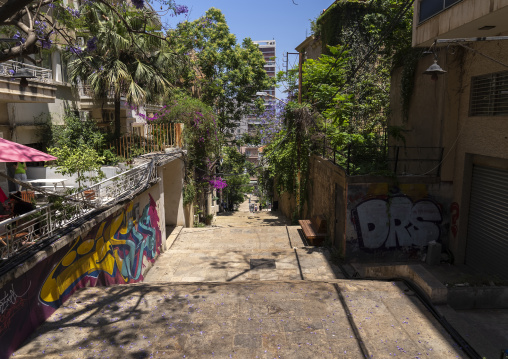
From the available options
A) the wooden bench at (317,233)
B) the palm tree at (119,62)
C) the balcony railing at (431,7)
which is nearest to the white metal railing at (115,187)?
the palm tree at (119,62)

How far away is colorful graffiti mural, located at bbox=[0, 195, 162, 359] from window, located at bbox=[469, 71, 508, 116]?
919cm

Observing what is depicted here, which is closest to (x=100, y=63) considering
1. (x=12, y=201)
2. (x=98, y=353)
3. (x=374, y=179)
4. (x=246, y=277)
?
(x=12, y=201)

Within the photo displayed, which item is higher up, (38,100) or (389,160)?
(38,100)

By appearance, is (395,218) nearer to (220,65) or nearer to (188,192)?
(188,192)

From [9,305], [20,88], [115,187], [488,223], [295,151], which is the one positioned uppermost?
[20,88]

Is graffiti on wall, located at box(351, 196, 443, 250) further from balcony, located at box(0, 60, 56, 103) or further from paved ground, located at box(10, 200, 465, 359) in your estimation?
balcony, located at box(0, 60, 56, 103)

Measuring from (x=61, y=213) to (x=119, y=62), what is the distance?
808 cm

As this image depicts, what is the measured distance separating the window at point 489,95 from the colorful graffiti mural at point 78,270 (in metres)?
9.19

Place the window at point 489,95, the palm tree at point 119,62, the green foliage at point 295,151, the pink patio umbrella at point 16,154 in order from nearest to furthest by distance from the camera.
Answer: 1. the pink patio umbrella at point 16,154
2. the window at point 489,95
3. the palm tree at point 119,62
4. the green foliage at point 295,151

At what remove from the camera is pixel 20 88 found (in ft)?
31.4

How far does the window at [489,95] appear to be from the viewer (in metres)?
8.39

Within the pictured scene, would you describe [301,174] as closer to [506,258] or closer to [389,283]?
[506,258]

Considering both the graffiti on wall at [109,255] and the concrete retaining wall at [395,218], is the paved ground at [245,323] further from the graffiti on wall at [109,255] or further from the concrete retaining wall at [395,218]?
the concrete retaining wall at [395,218]

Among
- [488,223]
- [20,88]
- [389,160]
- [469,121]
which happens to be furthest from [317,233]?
[20,88]
